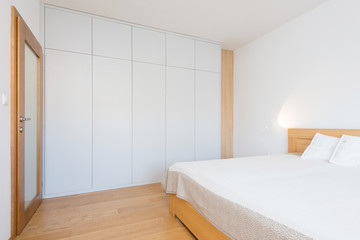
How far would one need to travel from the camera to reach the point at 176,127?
338 centimetres

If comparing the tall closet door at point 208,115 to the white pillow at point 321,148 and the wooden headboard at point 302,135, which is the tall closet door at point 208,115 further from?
the white pillow at point 321,148

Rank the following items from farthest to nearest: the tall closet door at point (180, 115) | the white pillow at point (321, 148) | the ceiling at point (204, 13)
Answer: the tall closet door at point (180, 115), the ceiling at point (204, 13), the white pillow at point (321, 148)

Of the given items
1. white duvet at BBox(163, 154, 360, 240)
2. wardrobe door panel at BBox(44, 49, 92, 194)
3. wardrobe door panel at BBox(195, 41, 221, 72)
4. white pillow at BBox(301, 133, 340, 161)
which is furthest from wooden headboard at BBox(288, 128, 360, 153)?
wardrobe door panel at BBox(44, 49, 92, 194)

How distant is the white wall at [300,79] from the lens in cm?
227

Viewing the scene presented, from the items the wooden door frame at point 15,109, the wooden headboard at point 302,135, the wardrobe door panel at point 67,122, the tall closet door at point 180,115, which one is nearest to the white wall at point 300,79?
the wooden headboard at point 302,135

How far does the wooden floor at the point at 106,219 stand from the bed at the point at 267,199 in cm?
21

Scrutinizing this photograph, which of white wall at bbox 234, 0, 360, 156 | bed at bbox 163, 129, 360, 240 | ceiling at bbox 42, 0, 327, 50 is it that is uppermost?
ceiling at bbox 42, 0, 327, 50

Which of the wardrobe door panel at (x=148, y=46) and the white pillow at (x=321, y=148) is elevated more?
the wardrobe door panel at (x=148, y=46)

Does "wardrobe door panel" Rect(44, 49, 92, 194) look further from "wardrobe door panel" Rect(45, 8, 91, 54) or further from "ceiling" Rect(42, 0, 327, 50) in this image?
"ceiling" Rect(42, 0, 327, 50)

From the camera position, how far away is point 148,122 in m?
3.17

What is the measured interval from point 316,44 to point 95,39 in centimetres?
310

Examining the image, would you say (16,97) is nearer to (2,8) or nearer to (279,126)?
(2,8)

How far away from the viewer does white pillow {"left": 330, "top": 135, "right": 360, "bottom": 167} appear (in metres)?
1.94

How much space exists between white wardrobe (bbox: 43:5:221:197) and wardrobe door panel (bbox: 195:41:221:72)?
0.06ft
